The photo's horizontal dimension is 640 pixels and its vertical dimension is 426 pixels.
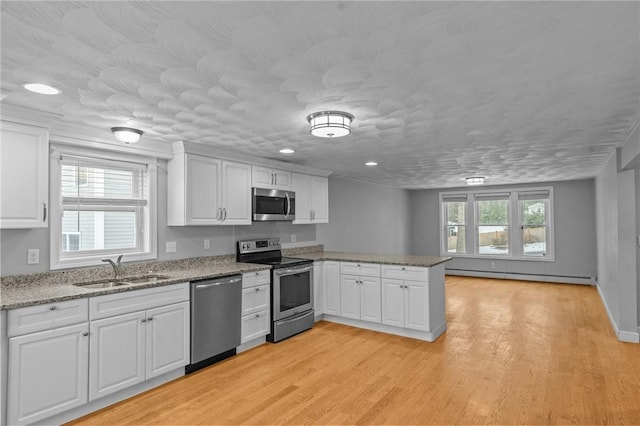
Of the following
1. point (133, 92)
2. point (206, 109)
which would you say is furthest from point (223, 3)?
point (206, 109)

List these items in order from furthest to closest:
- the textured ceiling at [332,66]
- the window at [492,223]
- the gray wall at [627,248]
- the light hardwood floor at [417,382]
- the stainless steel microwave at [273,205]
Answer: the window at [492,223]
the stainless steel microwave at [273,205]
the gray wall at [627,248]
the light hardwood floor at [417,382]
the textured ceiling at [332,66]

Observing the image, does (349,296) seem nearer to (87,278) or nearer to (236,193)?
(236,193)

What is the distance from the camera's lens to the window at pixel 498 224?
818 centimetres

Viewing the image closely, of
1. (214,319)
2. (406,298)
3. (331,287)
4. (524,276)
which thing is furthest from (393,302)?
(524,276)

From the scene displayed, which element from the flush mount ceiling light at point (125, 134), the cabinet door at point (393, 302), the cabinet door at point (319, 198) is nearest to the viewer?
the flush mount ceiling light at point (125, 134)

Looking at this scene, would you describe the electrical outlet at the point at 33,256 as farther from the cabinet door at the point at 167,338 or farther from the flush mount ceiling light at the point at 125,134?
the flush mount ceiling light at the point at 125,134

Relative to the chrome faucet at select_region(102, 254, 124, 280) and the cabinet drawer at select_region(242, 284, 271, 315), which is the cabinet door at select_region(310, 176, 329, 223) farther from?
the chrome faucet at select_region(102, 254, 124, 280)

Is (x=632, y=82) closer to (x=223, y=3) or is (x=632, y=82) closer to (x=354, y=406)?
(x=223, y=3)

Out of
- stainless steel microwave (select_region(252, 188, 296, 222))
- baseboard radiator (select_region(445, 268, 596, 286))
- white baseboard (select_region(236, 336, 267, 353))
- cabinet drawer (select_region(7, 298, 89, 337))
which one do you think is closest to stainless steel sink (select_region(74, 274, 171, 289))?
cabinet drawer (select_region(7, 298, 89, 337))

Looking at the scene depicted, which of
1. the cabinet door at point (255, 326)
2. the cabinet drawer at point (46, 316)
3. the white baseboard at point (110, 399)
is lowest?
the white baseboard at point (110, 399)

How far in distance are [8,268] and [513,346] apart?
4.74 metres

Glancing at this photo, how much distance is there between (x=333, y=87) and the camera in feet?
7.63

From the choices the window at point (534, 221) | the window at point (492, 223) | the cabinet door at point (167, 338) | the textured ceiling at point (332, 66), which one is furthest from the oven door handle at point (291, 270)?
the window at point (534, 221)

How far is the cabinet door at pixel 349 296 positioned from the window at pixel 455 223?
514cm
